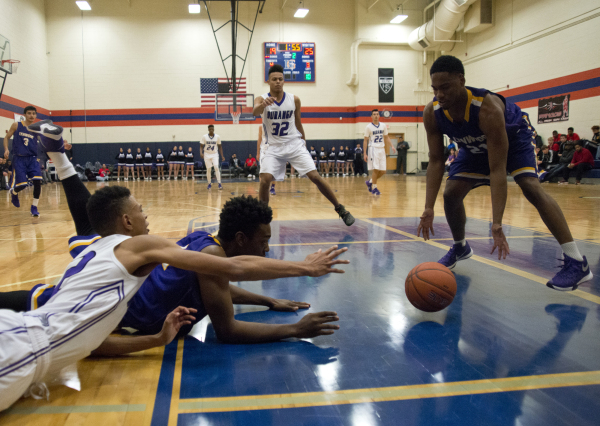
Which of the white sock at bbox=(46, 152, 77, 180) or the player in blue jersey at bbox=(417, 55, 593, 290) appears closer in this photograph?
the player in blue jersey at bbox=(417, 55, 593, 290)

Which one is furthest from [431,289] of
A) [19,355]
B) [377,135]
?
[377,135]

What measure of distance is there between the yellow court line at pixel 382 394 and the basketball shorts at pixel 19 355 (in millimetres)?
506

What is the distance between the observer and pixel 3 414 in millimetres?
1571

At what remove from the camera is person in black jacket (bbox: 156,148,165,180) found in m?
21.3

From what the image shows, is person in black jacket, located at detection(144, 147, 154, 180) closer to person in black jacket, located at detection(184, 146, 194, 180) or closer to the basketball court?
person in black jacket, located at detection(184, 146, 194, 180)

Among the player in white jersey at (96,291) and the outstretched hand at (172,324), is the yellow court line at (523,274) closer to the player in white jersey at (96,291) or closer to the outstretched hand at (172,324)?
the player in white jersey at (96,291)

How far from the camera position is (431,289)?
248 cm

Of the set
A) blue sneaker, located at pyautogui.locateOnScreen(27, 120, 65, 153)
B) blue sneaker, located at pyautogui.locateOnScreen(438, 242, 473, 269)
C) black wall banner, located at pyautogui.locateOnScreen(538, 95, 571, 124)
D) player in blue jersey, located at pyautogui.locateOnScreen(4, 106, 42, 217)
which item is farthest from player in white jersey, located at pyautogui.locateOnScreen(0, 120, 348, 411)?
black wall banner, located at pyautogui.locateOnScreen(538, 95, 571, 124)

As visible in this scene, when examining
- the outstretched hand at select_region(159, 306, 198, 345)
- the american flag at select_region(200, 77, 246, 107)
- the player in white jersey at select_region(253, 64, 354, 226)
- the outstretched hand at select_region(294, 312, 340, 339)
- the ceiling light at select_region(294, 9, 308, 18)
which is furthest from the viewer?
the american flag at select_region(200, 77, 246, 107)

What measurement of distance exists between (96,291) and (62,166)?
7.40 ft

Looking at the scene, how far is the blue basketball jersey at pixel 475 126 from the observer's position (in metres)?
2.89

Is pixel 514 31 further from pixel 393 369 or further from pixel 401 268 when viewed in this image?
pixel 393 369

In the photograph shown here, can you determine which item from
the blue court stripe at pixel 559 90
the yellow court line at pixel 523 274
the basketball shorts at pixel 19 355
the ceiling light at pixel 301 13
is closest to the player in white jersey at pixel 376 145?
the yellow court line at pixel 523 274

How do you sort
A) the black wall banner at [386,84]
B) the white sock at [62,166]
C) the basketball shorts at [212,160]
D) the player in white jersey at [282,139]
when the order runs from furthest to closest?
1. the black wall banner at [386,84]
2. the basketball shorts at [212,160]
3. the player in white jersey at [282,139]
4. the white sock at [62,166]
